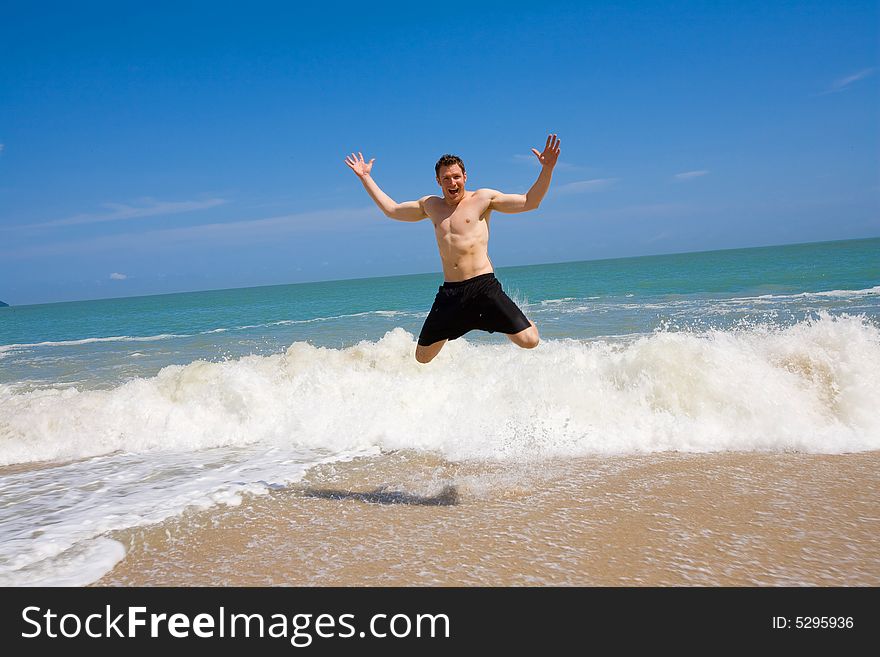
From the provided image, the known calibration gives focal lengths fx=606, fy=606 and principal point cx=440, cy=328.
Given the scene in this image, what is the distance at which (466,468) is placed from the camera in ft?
18.9

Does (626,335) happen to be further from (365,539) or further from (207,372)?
(365,539)

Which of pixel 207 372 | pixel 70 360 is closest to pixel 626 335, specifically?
pixel 207 372

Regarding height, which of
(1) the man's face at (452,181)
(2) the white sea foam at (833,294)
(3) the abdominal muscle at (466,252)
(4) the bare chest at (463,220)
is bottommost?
(2) the white sea foam at (833,294)

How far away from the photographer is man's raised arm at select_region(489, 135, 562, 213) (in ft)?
15.4

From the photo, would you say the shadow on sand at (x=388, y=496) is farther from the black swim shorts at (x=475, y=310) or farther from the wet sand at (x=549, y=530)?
the black swim shorts at (x=475, y=310)

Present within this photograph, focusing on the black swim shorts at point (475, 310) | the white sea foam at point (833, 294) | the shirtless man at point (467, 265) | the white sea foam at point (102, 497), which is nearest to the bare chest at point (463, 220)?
the shirtless man at point (467, 265)

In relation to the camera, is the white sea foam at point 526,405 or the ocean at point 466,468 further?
the white sea foam at point 526,405

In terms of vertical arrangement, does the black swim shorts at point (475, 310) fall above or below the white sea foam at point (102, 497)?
above

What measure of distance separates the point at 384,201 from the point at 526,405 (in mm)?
3147

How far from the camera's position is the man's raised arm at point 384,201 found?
17.7 feet

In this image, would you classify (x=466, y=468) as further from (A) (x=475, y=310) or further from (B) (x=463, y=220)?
(B) (x=463, y=220)

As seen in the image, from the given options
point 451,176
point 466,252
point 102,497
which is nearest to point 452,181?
point 451,176

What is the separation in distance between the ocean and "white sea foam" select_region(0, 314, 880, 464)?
0.10 ft

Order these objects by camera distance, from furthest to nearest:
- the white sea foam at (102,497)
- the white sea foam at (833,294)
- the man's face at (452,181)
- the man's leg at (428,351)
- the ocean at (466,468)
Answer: the white sea foam at (833,294)
the man's leg at (428,351)
the man's face at (452,181)
the white sea foam at (102,497)
the ocean at (466,468)
